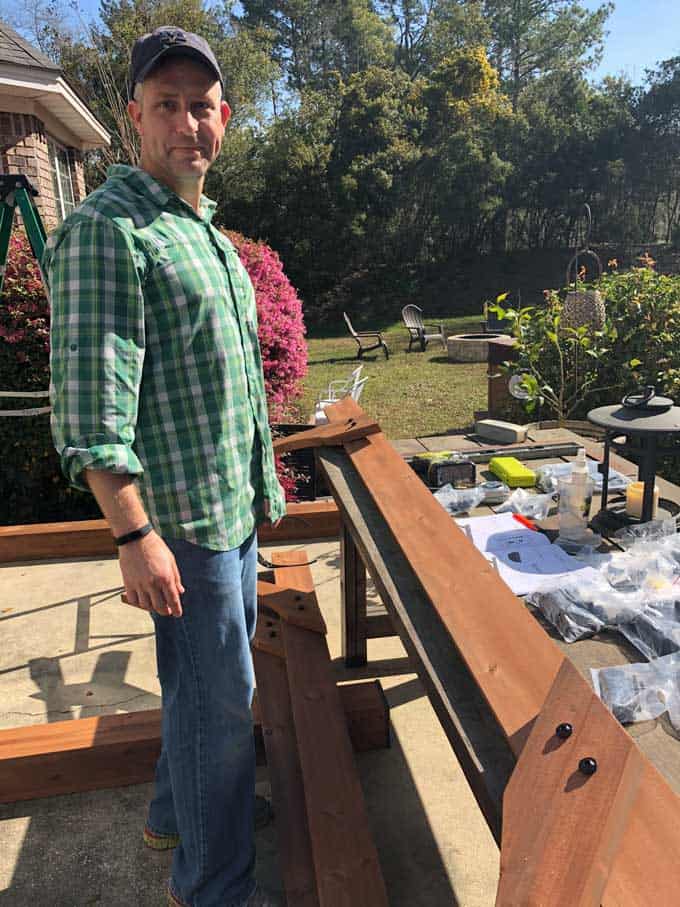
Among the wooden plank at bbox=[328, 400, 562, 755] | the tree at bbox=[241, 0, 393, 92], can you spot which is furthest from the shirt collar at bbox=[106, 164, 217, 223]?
the tree at bbox=[241, 0, 393, 92]

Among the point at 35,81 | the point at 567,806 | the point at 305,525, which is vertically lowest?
the point at 305,525

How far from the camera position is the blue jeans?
140cm

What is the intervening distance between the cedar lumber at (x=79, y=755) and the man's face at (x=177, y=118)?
1.54m

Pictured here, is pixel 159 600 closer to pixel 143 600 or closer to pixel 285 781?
pixel 143 600

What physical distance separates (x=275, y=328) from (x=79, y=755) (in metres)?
3.31

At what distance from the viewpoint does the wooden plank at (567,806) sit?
2.36 ft

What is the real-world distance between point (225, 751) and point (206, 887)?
0.98ft

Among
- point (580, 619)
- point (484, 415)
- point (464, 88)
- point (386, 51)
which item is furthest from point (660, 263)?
point (580, 619)

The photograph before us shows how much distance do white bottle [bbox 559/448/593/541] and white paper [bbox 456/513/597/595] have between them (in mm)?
91

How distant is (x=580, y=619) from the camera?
5.24 feet

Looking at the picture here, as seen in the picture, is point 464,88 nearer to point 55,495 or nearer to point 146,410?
point 55,495

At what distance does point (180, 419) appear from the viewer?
53.1 inches

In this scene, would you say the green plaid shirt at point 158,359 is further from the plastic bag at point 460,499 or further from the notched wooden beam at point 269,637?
the plastic bag at point 460,499

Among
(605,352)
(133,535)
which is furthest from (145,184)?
(605,352)
